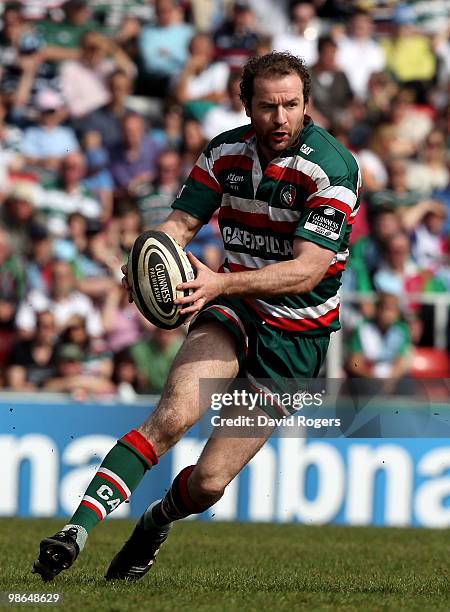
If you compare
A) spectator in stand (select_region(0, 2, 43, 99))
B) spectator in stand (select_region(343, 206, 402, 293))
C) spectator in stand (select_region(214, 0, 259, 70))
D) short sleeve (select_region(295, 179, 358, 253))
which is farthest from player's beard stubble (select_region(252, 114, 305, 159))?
spectator in stand (select_region(214, 0, 259, 70))

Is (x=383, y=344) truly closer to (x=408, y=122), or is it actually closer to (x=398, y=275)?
(x=398, y=275)

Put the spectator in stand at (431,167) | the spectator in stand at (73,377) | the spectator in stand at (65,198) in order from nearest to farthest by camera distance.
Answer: the spectator in stand at (73,377) < the spectator in stand at (65,198) < the spectator in stand at (431,167)

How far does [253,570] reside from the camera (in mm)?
6977

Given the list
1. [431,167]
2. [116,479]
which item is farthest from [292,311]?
[431,167]

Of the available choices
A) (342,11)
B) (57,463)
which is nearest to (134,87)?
(342,11)

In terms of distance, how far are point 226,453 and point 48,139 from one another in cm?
801

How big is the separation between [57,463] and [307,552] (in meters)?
2.72

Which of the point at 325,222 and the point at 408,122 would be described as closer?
the point at 325,222

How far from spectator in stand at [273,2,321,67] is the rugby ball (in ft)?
29.8

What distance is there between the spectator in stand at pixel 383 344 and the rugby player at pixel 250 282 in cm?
524

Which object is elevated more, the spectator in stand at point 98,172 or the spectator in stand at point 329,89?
the spectator in stand at point 329,89

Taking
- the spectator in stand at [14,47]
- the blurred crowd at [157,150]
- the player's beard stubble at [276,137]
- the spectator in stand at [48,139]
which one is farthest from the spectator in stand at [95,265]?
the player's beard stubble at [276,137]

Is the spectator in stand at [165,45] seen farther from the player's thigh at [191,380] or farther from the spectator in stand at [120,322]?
the player's thigh at [191,380]

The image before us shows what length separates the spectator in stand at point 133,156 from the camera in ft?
43.2
